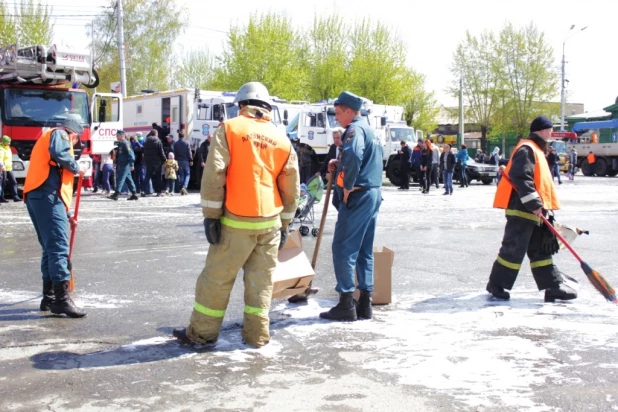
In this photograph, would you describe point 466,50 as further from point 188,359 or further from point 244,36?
point 188,359

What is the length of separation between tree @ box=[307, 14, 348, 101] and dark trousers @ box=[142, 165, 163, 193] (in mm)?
29569

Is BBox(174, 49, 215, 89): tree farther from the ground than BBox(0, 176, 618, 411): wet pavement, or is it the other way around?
BBox(174, 49, 215, 89): tree

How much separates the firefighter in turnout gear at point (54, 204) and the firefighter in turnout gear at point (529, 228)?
3792 millimetres

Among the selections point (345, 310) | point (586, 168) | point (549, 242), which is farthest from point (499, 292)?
point (586, 168)

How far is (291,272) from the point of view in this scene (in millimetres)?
5934

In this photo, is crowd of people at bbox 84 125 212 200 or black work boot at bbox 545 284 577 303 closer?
black work boot at bbox 545 284 577 303

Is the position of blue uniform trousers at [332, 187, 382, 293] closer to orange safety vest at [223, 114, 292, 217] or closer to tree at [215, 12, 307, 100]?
orange safety vest at [223, 114, 292, 217]

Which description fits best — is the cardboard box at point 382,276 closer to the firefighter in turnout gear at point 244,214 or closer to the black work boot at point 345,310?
the black work boot at point 345,310

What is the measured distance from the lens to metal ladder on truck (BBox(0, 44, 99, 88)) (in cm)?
1777

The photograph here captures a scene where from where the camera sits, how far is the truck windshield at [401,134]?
2875cm

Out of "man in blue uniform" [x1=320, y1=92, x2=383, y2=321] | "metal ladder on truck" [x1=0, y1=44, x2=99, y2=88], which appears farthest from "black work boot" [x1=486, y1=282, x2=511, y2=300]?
"metal ladder on truck" [x1=0, y1=44, x2=99, y2=88]

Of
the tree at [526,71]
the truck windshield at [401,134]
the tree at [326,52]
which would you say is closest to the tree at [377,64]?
the tree at [326,52]

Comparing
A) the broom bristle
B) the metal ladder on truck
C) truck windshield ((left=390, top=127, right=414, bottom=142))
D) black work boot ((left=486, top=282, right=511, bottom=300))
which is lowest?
black work boot ((left=486, top=282, right=511, bottom=300))

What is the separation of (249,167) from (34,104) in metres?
15.3
